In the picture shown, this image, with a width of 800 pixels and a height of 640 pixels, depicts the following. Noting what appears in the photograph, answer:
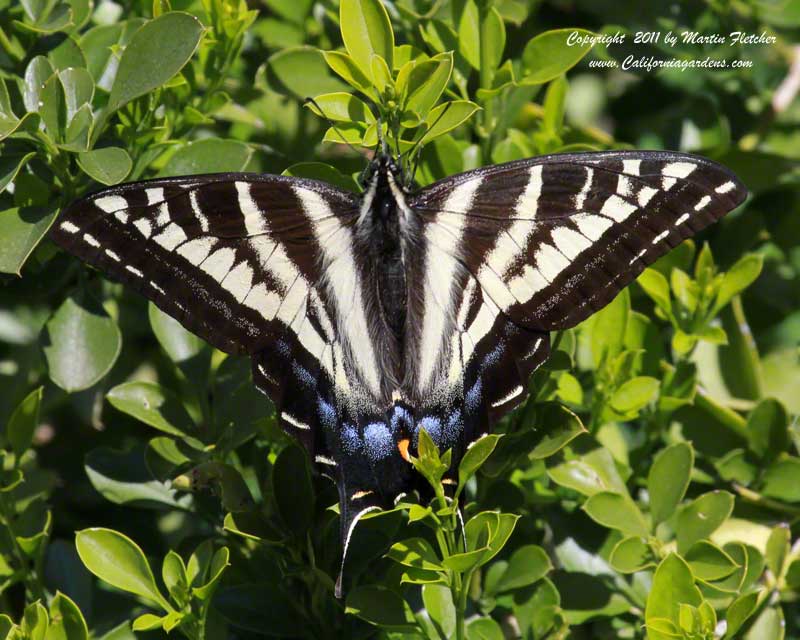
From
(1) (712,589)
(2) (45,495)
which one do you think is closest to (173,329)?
(2) (45,495)

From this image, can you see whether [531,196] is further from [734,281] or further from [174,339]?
[174,339]

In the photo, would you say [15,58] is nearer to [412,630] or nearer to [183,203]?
[183,203]

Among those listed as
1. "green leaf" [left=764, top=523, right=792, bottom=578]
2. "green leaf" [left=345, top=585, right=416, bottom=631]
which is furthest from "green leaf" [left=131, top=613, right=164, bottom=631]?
"green leaf" [left=764, top=523, right=792, bottom=578]

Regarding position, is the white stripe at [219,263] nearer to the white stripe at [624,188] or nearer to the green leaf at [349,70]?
the green leaf at [349,70]

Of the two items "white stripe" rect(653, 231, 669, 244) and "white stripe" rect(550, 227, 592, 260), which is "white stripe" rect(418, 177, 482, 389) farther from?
"white stripe" rect(653, 231, 669, 244)

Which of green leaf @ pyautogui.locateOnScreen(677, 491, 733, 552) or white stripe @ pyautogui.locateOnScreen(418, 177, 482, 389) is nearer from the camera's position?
green leaf @ pyautogui.locateOnScreen(677, 491, 733, 552)

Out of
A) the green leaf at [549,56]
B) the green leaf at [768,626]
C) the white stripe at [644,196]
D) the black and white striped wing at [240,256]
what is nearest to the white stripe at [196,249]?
the black and white striped wing at [240,256]
